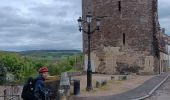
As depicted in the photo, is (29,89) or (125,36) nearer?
(29,89)

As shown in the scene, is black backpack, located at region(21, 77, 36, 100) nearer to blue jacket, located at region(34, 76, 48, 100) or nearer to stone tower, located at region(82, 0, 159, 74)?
blue jacket, located at region(34, 76, 48, 100)

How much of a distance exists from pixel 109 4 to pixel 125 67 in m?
7.04

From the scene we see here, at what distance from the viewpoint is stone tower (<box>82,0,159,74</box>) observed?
2045 inches

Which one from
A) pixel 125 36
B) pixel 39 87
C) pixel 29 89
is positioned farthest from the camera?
pixel 125 36

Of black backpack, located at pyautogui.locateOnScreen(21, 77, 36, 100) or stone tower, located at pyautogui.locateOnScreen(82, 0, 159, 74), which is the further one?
stone tower, located at pyautogui.locateOnScreen(82, 0, 159, 74)

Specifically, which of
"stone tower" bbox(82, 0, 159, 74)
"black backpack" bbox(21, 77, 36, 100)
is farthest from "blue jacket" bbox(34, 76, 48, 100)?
"stone tower" bbox(82, 0, 159, 74)

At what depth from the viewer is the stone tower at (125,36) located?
170 ft

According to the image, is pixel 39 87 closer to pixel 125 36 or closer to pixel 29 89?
pixel 29 89

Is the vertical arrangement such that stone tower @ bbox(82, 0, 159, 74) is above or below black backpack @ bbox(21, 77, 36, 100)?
above

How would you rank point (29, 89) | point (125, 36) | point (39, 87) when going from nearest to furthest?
1. point (39, 87)
2. point (29, 89)
3. point (125, 36)

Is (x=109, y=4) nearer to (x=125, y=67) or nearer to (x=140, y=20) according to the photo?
(x=140, y=20)

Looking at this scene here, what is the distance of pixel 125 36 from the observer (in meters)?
52.2

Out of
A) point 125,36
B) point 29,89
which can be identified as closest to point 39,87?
point 29,89

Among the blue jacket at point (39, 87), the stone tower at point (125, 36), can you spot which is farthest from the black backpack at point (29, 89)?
the stone tower at point (125, 36)
